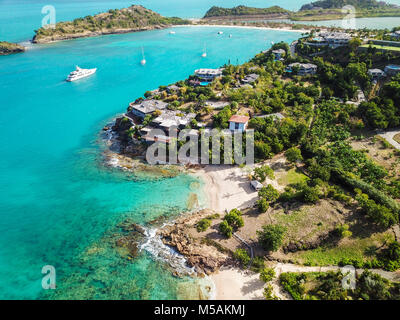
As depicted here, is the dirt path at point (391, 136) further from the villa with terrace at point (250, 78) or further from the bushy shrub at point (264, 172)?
the villa with terrace at point (250, 78)

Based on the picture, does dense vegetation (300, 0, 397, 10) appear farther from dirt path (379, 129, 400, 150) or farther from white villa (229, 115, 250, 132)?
white villa (229, 115, 250, 132)

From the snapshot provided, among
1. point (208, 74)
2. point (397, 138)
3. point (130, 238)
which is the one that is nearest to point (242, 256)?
point (130, 238)

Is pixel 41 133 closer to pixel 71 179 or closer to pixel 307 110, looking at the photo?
pixel 71 179

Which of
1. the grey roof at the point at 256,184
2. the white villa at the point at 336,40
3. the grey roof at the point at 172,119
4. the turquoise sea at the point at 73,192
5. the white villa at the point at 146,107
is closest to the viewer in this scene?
the turquoise sea at the point at 73,192

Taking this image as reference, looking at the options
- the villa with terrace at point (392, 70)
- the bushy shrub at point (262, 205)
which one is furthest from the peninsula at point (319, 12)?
the bushy shrub at point (262, 205)

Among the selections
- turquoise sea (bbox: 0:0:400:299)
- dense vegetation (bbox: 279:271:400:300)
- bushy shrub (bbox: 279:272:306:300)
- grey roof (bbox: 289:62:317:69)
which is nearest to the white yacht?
turquoise sea (bbox: 0:0:400:299)

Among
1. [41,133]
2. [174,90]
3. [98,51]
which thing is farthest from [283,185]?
[98,51]

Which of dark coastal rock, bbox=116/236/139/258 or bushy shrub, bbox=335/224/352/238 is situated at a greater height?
bushy shrub, bbox=335/224/352/238
